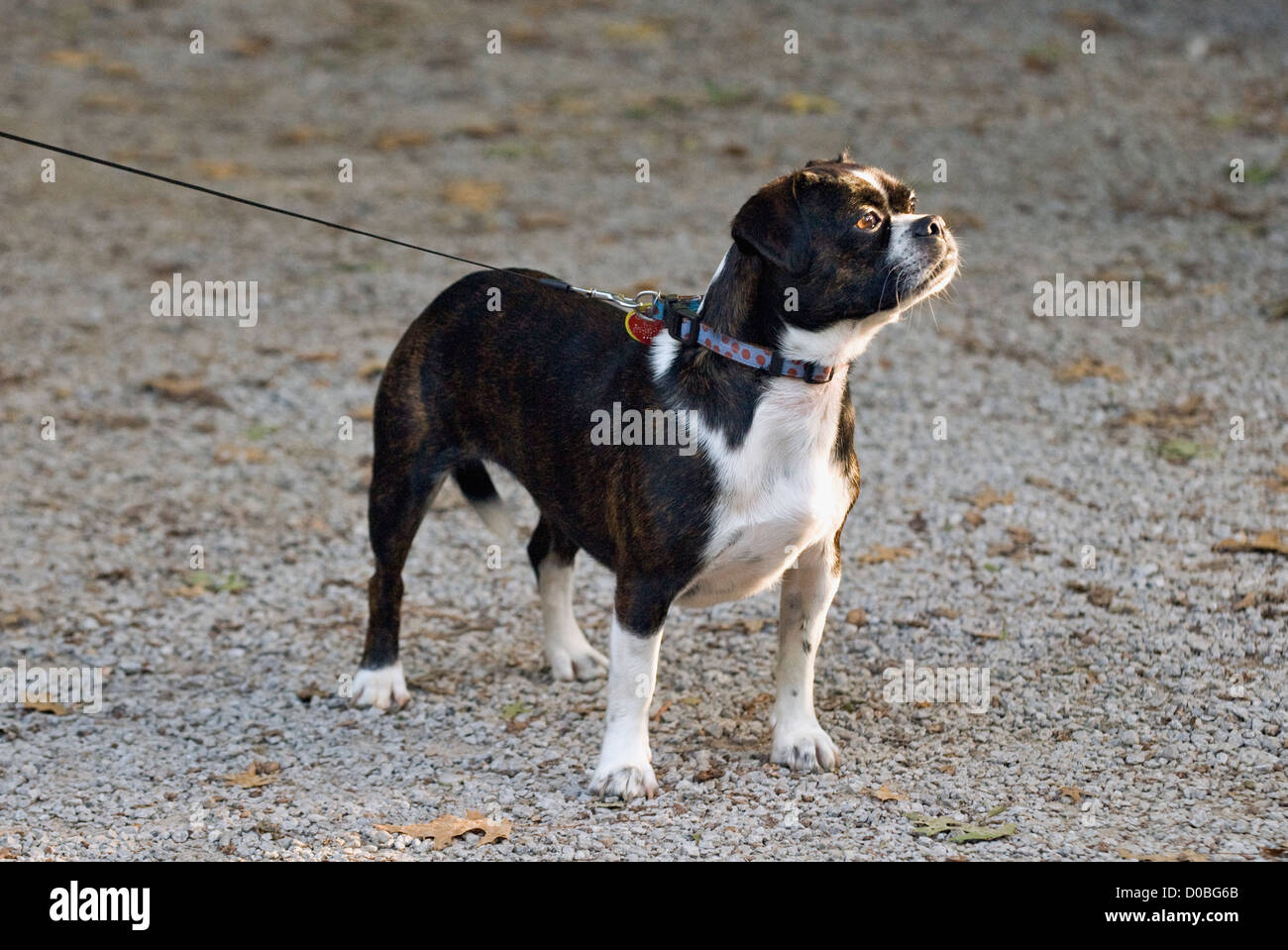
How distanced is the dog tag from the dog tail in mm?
981

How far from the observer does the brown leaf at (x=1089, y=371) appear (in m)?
7.68

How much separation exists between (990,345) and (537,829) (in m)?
4.76

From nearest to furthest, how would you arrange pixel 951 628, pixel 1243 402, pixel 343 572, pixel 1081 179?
1. pixel 951 628
2. pixel 343 572
3. pixel 1243 402
4. pixel 1081 179

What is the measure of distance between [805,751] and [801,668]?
241 millimetres

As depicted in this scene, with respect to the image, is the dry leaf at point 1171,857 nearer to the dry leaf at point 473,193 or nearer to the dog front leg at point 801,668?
the dog front leg at point 801,668

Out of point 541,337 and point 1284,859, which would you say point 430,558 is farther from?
point 1284,859

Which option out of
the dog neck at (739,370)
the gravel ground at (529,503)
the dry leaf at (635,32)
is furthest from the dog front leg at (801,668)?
the dry leaf at (635,32)

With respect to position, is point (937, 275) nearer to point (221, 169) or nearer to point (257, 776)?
point (257, 776)

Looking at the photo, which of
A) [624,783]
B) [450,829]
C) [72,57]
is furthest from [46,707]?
[72,57]

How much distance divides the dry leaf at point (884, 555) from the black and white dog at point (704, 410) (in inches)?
59.7

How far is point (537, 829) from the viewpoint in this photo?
4.26 m

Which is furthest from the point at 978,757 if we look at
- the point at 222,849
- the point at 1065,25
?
the point at 1065,25

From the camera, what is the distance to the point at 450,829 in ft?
13.9

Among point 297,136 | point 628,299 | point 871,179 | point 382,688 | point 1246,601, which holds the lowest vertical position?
point 382,688
